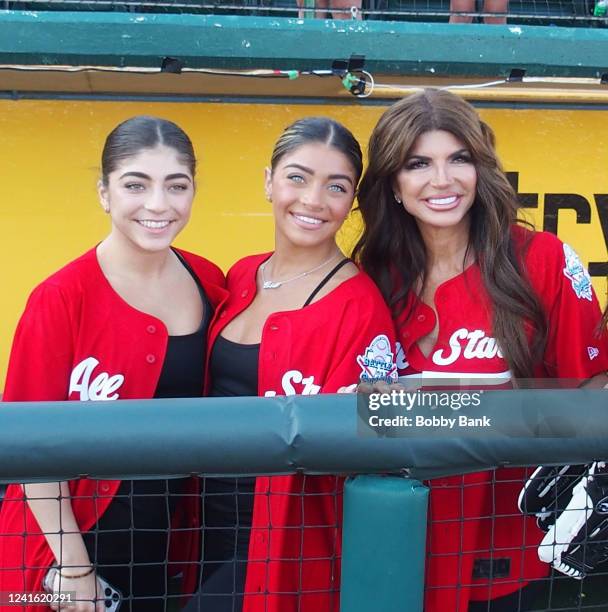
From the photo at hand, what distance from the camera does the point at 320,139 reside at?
2334 mm

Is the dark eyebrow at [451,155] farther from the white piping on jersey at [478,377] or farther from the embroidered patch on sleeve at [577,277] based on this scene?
the white piping on jersey at [478,377]

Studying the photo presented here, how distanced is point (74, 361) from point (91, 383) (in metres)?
0.07

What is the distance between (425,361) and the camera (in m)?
2.24

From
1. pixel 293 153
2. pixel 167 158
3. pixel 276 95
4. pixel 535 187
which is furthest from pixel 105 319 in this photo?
pixel 535 187

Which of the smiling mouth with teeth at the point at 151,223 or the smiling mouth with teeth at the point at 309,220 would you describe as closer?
the smiling mouth with teeth at the point at 151,223

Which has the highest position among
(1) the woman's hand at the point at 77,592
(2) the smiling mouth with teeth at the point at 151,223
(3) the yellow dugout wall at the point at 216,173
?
(3) the yellow dugout wall at the point at 216,173

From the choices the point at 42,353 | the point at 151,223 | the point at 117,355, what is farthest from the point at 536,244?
the point at 42,353

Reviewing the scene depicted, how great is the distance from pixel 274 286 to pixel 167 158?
463 millimetres

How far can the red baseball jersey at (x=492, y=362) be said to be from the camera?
82.0 inches

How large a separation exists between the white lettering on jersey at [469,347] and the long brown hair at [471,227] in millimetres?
33

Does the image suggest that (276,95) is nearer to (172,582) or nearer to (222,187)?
(222,187)

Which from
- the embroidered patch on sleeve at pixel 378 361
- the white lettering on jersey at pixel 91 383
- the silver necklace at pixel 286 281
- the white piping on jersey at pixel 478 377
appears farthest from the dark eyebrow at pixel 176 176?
the white piping on jersey at pixel 478 377

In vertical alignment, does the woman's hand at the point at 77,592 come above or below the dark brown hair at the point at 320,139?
below

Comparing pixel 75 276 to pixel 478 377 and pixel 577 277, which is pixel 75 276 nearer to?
pixel 478 377
